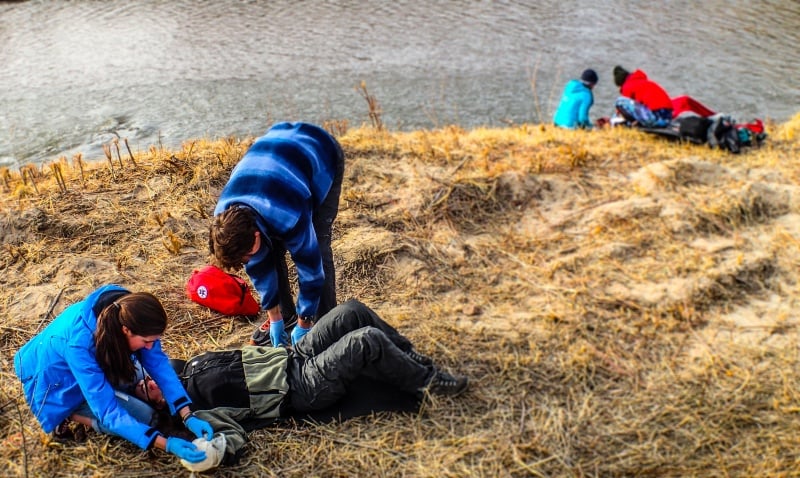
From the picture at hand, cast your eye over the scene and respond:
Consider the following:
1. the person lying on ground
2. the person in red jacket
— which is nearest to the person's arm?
the person lying on ground

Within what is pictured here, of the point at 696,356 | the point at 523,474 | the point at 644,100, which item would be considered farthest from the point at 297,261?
the point at 644,100

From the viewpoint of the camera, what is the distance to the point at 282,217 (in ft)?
11.0

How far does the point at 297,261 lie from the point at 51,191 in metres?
3.61

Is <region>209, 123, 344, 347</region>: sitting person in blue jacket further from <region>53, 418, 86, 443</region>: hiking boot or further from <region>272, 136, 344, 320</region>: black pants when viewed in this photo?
<region>53, 418, 86, 443</region>: hiking boot

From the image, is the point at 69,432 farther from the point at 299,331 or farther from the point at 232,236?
the point at 232,236

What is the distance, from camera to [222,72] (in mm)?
11656

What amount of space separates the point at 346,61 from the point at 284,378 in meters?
9.38

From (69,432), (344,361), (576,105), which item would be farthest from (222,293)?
(576,105)

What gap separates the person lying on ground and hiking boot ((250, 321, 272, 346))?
56 centimetres

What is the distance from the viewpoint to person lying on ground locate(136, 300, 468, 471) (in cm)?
346

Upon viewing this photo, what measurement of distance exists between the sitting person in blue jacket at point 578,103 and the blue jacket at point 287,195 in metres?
5.55

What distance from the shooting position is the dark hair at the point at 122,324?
9.74 ft

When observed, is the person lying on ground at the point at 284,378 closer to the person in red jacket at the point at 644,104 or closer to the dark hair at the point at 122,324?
the dark hair at the point at 122,324

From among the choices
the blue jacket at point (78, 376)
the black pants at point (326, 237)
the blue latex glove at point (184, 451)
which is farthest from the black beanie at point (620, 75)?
the blue latex glove at point (184, 451)
